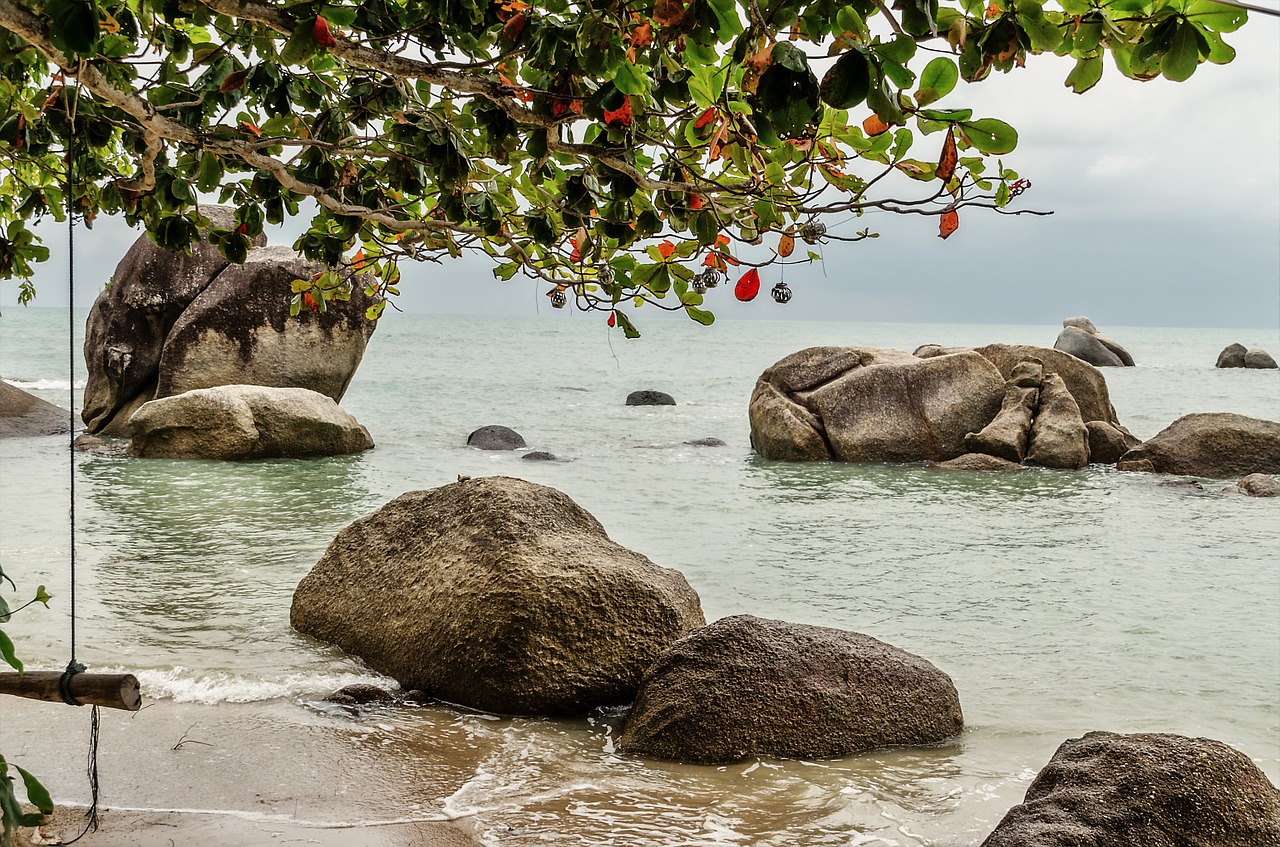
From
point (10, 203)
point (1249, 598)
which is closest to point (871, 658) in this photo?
point (10, 203)

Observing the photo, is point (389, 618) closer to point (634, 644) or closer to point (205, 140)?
point (634, 644)

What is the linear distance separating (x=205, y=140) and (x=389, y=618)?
3.44m

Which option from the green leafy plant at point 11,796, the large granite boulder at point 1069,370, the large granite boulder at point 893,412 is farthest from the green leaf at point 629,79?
the large granite boulder at point 1069,370

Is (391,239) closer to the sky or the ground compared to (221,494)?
closer to the sky

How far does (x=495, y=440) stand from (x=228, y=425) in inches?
209

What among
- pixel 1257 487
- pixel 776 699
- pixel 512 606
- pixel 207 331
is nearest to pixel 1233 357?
pixel 1257 487

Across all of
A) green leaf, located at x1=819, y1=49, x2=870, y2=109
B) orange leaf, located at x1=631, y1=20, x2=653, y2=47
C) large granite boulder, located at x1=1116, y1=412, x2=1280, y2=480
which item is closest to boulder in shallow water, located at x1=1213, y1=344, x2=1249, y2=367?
large granite boulder, located at x1=1116, y1=412, x2=1280, y2=480

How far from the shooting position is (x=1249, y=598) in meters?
9.19

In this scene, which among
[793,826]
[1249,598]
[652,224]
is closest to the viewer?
[652,224]

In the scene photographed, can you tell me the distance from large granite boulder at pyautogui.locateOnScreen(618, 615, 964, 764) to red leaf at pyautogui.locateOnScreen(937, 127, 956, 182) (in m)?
3.20

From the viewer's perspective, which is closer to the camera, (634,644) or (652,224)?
(652,224)

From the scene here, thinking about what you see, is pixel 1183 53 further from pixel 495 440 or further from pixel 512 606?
pixel 495 440

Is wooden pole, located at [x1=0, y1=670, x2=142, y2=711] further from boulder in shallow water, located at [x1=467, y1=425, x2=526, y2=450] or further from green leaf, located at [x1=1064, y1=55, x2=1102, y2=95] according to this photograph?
boulder in shallow water, located at [x1=467, y1=425, x2=526, y2=450]

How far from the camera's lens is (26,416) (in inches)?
762
